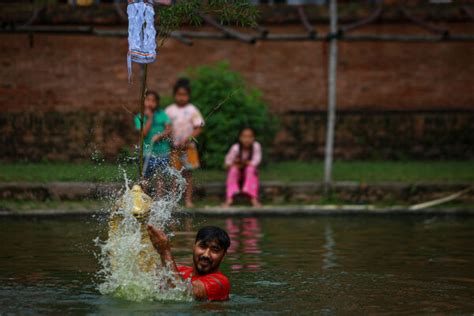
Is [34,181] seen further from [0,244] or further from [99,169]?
[0,244]

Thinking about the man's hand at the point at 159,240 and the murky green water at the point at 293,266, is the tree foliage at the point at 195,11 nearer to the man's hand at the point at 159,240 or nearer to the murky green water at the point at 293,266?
the man's hand at the point at 159,240

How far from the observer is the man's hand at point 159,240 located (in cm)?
809

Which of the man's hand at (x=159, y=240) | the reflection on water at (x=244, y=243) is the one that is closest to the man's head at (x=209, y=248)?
the man's hand at (x=159, y=240)

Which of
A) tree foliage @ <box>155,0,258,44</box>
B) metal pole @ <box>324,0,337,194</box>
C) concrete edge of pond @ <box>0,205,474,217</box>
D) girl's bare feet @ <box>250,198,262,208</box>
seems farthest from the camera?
metal pole @ <box>324,0,337,194</box>

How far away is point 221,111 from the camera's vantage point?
717 inches

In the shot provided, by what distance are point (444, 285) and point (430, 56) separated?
1137 cm

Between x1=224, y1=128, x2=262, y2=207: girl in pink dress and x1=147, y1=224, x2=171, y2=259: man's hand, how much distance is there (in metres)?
7.61

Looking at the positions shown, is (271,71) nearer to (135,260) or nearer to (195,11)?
(195,11)

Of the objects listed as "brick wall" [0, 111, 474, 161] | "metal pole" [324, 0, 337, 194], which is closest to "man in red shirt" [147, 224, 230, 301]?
"metal pole" [324, 0, 337, 194]

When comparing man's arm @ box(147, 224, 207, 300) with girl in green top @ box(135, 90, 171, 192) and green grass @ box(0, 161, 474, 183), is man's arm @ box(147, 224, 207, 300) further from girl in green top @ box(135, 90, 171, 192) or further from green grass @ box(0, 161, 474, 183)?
green grass @ box(0, 161, 474, 183)

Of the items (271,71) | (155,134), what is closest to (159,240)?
(155,134)

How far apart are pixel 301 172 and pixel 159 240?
10.1 metres

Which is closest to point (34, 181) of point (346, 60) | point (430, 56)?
point (346, 60)

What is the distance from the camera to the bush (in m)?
18.1
